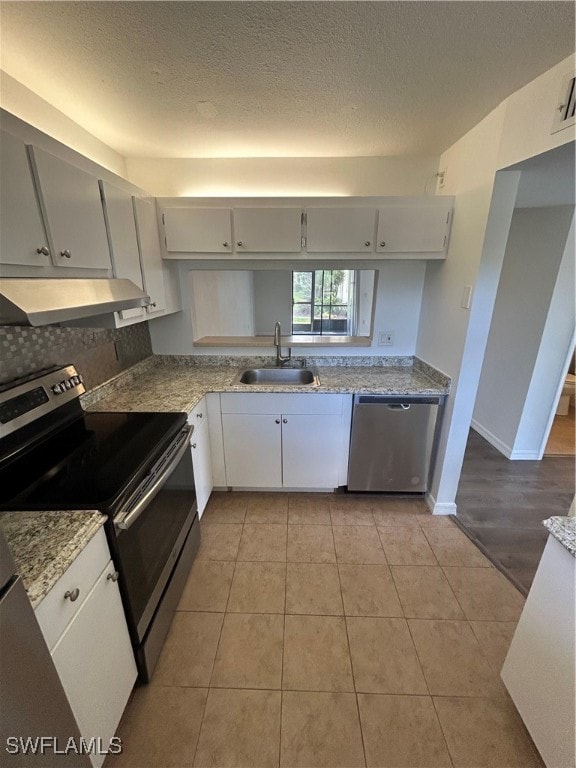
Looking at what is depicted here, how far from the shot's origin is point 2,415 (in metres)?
1.22

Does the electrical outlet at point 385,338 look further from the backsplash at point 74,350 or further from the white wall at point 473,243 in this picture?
the backsplash at point 74,350

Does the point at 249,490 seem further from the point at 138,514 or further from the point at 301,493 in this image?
the point at 138,514

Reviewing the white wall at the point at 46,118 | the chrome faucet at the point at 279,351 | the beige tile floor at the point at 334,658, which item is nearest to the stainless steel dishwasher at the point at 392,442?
the beige tile floor at the point at 334,658

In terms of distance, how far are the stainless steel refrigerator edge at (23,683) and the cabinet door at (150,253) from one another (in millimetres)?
1527

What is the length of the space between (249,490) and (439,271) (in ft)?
7.38

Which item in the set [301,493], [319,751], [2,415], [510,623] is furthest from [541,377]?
[2,415]

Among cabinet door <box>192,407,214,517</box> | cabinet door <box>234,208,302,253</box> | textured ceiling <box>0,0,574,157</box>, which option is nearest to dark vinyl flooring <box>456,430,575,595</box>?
cabinet door <box>192,407,214,517</box>

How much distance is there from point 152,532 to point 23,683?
65 centimetres

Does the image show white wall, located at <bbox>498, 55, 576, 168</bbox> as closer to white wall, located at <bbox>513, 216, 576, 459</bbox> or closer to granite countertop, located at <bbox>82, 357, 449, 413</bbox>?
granite countertop, located at <bbox>82, 357, 449, 413</bbox>

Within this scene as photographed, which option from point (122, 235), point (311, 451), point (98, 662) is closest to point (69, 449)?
point (98, 662)

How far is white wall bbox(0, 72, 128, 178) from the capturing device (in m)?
Result: 1.31

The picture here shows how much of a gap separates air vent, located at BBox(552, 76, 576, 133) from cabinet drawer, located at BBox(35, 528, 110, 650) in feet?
7.67

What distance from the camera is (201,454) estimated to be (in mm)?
2104

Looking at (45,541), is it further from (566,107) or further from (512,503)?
(512,503)
